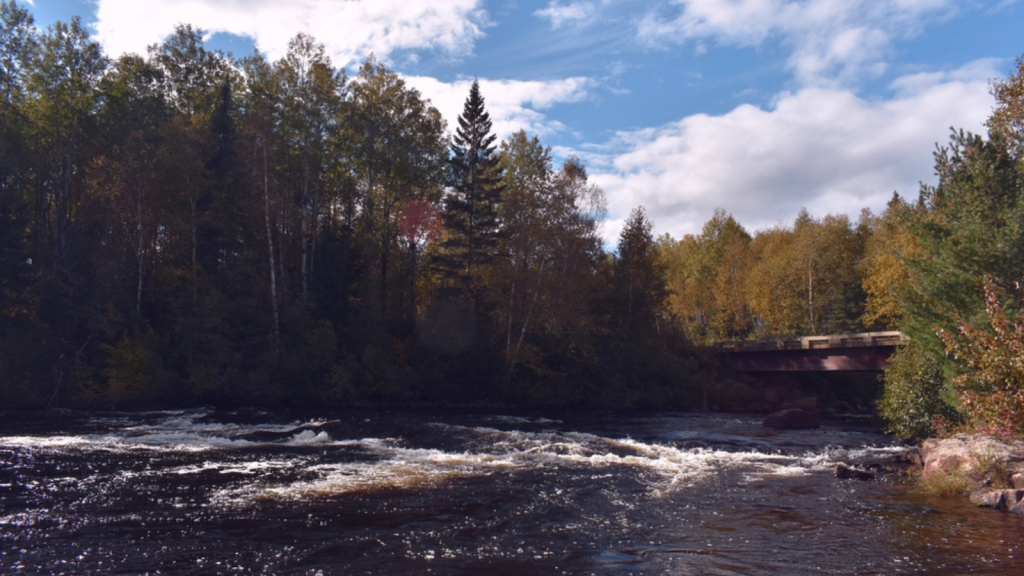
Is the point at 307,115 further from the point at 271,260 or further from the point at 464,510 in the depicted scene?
the point at 464,510

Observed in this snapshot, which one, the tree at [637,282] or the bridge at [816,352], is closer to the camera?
the bridge at [816,352]

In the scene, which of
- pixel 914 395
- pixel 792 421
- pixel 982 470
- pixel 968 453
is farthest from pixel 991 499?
pixel 792 421

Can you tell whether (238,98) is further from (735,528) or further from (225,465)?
(735,528)

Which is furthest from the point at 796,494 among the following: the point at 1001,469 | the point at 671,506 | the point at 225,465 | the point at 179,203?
the point at 179,203

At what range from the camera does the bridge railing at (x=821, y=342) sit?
3450cm

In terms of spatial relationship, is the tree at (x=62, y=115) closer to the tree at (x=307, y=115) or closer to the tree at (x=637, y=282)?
the tree at (x=307, y=115)

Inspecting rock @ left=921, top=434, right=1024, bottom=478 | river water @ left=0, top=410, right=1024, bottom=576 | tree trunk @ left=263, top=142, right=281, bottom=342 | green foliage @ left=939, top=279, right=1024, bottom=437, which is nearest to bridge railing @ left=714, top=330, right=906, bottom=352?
rock @ left=921, top=434, right=1024, bottom=478

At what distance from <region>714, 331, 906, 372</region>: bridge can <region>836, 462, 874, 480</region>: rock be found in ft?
55.5

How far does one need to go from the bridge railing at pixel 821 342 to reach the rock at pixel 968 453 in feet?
42.0

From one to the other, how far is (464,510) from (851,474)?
37.9 ft

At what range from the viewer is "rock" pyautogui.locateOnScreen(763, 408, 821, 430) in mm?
29031

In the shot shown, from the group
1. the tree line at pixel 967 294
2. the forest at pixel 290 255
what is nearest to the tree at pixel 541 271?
the forest at pixel 290 255

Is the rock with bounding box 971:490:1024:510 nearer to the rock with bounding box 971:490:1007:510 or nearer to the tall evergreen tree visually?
the rock with bounding box 971:490:1007:510

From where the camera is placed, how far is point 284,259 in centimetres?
4044
